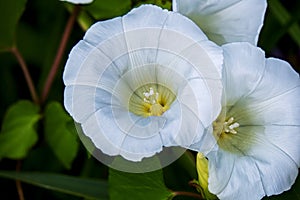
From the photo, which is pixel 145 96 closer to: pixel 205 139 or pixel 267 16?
pixel 205 139

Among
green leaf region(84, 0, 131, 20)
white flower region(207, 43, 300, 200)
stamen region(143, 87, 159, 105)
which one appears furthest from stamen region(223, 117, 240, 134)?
green leaf region(84, 0, 131, 20)

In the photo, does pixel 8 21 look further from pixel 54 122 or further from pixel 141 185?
pixel 141 185

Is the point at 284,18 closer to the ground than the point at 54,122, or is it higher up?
higher up

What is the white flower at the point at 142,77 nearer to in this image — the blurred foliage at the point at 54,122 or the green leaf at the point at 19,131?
the blurred foliage at the point at 54,122

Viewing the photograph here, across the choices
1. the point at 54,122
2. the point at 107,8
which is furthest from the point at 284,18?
the point at 54,122

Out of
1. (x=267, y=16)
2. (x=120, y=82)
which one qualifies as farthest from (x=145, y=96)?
(x=267, y=16)

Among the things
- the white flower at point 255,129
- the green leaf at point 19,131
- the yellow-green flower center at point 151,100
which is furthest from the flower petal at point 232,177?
the green leaf at point 19,131

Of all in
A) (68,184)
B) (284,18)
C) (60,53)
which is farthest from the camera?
(284,18)
